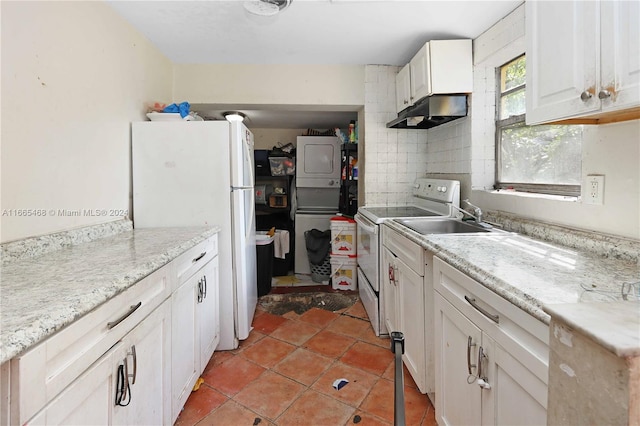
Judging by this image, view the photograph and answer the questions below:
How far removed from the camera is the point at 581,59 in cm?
105

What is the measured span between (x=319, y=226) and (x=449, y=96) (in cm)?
220

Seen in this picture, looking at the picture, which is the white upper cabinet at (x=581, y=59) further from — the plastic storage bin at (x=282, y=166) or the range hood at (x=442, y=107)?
the plastic storage bin at (x=282, y=166)

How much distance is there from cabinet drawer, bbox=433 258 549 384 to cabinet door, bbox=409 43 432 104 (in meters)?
1.48

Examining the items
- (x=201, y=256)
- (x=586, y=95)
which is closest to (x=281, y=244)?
(x=201, y=256)

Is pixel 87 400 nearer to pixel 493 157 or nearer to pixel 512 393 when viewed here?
pixel 512 393

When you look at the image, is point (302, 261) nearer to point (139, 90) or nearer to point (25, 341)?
point (139, 90)

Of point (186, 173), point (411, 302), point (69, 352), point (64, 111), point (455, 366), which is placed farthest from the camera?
point (186, 173)

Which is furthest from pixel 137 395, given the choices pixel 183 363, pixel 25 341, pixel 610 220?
pixel 610 220

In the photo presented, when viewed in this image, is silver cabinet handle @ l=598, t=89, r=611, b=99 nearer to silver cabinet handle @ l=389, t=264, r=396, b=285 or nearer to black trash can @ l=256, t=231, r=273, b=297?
silver cabinet handle @ l=389, t=264, r=396, b=285

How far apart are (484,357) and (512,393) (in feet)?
0.45

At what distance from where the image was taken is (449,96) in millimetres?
2258

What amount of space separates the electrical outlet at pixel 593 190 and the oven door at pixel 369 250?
3.84 ft

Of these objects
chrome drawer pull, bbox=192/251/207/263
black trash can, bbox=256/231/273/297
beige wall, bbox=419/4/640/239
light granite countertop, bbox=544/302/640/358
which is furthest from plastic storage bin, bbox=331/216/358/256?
light granite countertop, bbox=544/302/640/358

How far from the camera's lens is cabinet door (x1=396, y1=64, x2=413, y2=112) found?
2539mm
